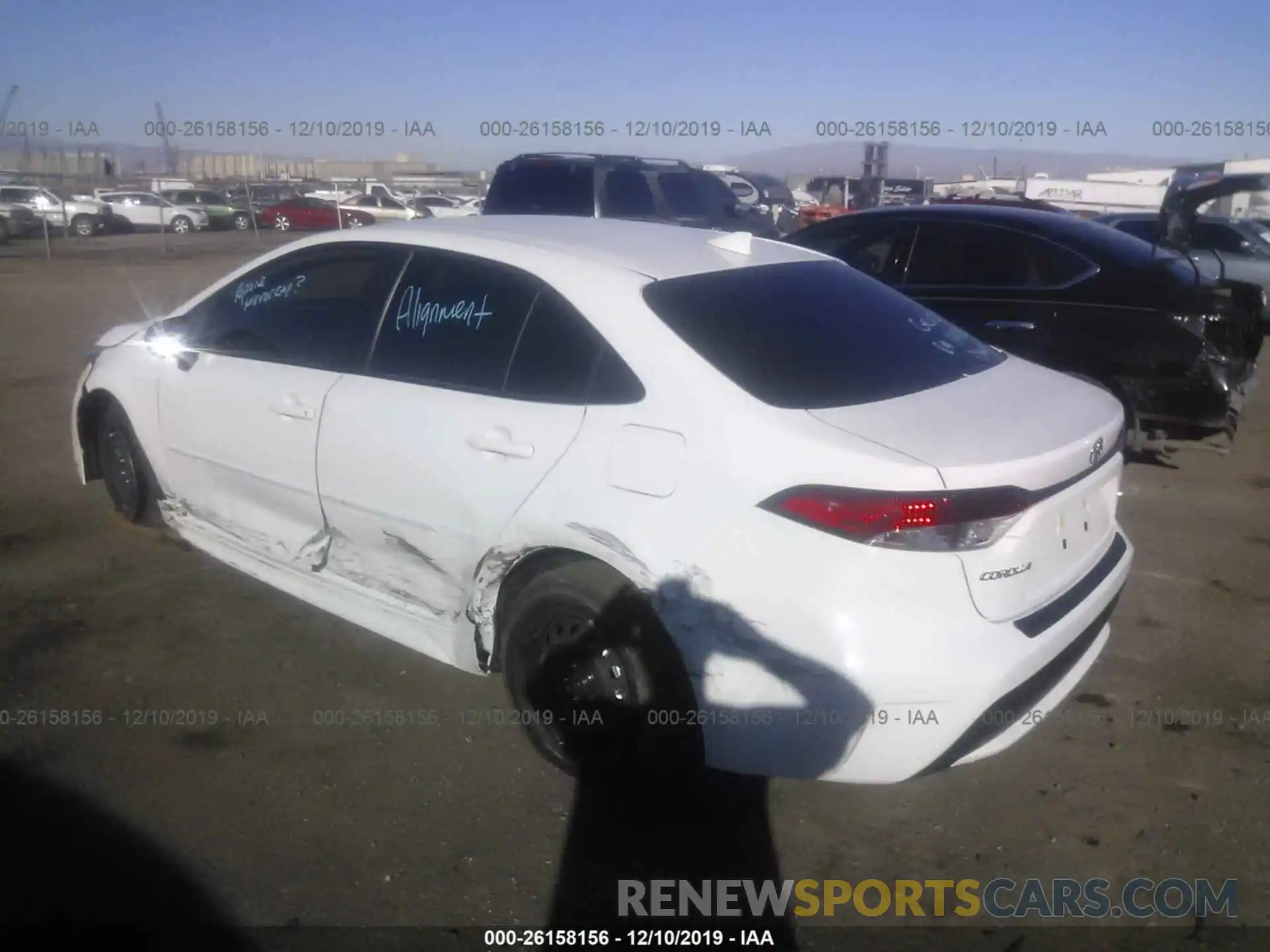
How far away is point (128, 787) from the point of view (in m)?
3.43

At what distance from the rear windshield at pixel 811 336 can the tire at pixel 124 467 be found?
2869 mm

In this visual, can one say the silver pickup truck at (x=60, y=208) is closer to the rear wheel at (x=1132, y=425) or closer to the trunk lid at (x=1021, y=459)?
the rear wheel at (x=1132, y=425)

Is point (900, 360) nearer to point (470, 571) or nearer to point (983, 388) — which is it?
point (983, 388)

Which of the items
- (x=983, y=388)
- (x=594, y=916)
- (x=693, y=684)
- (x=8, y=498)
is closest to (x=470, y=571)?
(x=693, y=684)

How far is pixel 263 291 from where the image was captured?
180 inches

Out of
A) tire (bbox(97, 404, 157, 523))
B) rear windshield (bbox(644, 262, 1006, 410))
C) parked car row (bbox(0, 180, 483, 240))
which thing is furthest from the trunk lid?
parked car row (bbox(0, 180, 483, 240))

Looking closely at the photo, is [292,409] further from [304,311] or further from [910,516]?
[910,516]

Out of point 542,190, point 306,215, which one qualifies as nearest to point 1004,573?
point 542,190

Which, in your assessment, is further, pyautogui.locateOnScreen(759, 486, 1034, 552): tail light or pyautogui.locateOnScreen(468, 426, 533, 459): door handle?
pyautogui.locateOnScreen(468, 426, 533, 459): door handle

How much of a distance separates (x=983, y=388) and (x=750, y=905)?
1691 mm

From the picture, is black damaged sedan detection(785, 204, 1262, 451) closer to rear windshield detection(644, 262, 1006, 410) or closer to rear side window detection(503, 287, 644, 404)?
rear windshield detection(644, 262, 1006, 410)

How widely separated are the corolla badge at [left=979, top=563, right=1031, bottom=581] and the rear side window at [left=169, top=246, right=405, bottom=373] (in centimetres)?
230

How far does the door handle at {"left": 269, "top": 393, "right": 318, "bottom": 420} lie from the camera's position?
13.1ft

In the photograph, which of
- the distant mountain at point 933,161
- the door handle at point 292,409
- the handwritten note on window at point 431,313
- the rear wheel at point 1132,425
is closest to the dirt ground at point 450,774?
the door handle at point 292,409
